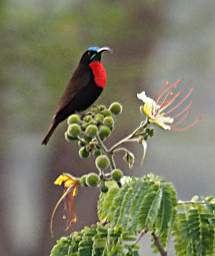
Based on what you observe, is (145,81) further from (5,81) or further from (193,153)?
(193,153)

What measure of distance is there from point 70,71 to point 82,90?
5271 mm

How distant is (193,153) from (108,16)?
10.2ft

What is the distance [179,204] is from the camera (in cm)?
206

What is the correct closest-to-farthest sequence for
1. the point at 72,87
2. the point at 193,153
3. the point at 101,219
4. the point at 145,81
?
the point at 101,219 → the point at 72,87 → the point at 145,81 → the point at 193,153

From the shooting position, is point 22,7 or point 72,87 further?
point 22,7

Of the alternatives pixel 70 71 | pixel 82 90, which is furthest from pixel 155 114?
pixel 70 71

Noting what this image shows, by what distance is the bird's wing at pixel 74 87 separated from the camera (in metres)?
2.34

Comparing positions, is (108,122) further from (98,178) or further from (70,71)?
(70,71)

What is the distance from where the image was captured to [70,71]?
25.0ft

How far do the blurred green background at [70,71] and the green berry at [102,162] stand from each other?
5557mm

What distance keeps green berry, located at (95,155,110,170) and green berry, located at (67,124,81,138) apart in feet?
0.21

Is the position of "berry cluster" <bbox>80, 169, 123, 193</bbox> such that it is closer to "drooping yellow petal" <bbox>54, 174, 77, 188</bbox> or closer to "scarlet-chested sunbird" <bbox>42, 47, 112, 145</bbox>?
"drooping yellow petal" <bbox>54, 174, 77, 188</bbox>

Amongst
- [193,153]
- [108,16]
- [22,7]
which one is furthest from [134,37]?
[193,153]

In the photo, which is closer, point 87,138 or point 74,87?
point 87,138
